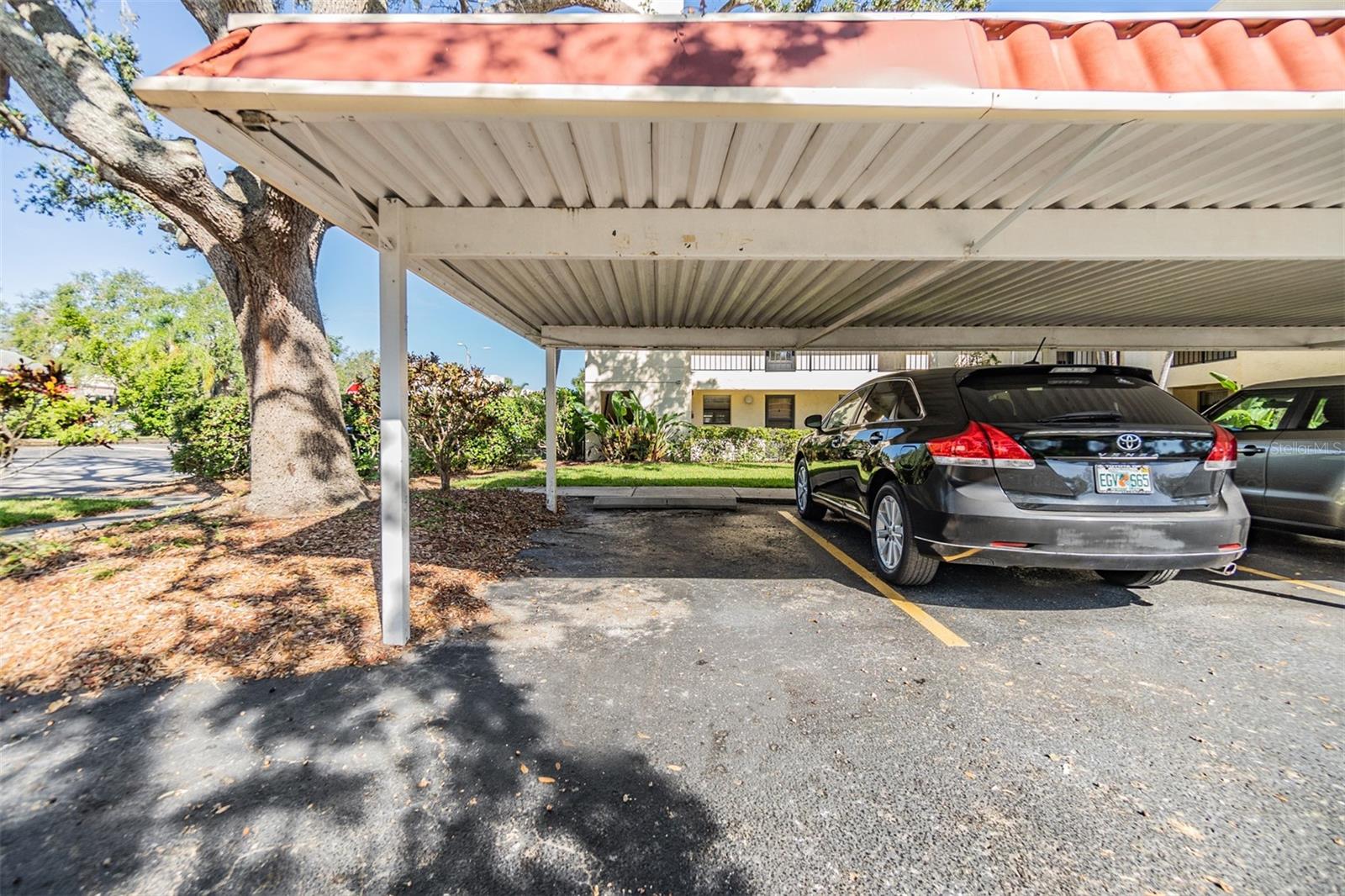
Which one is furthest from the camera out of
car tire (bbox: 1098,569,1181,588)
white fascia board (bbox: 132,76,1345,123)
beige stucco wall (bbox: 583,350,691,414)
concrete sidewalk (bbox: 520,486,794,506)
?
beige stucco wall (bbox: 583,350,691,414)

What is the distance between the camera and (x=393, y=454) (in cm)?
332

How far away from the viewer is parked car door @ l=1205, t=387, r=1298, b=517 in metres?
5.16

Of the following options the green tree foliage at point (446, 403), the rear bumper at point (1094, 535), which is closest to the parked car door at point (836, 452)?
the rear bumper at point (1094, 535)

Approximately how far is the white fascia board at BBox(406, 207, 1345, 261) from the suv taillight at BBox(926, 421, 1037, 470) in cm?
131

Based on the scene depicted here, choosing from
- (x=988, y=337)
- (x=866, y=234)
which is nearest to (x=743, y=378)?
(x=988, y=337)

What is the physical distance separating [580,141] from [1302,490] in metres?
6.69

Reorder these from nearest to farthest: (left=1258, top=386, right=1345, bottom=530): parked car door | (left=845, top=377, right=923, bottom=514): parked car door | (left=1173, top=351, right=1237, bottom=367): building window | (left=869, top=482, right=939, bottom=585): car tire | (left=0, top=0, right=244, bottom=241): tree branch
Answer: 1. (left=869, top=482, right=939, bottom=585): car tire
2. (left=845, top=377, right=923, bottom=514): parked car door
3. (left=1258, top=386, right=1345, bottom=530): parked car door
4. (left=0, top=0, right=244, bottom=241): tree branch
5. (left=1173, top=351, right=1237, bottom=367): building window

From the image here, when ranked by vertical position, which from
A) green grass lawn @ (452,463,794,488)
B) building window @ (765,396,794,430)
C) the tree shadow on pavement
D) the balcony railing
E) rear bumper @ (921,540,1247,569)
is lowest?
the tree shadow on pavement

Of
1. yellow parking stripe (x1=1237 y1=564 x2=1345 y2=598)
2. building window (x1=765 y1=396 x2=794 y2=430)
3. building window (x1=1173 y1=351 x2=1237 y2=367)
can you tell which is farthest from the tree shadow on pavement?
building window (x1=765 y1=396 x2=794 y2=430)

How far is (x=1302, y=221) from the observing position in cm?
391

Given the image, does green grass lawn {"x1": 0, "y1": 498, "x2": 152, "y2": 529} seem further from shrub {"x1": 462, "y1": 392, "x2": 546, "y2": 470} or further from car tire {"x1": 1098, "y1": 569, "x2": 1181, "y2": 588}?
car tire {"x1": 1098, "y1": 569, "x2": 1181, "y2": 588}

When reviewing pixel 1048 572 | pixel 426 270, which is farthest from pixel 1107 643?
pixel 426 270

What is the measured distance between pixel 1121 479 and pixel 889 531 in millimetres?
1537

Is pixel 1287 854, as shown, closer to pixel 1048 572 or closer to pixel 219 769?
pixel 1048 572
